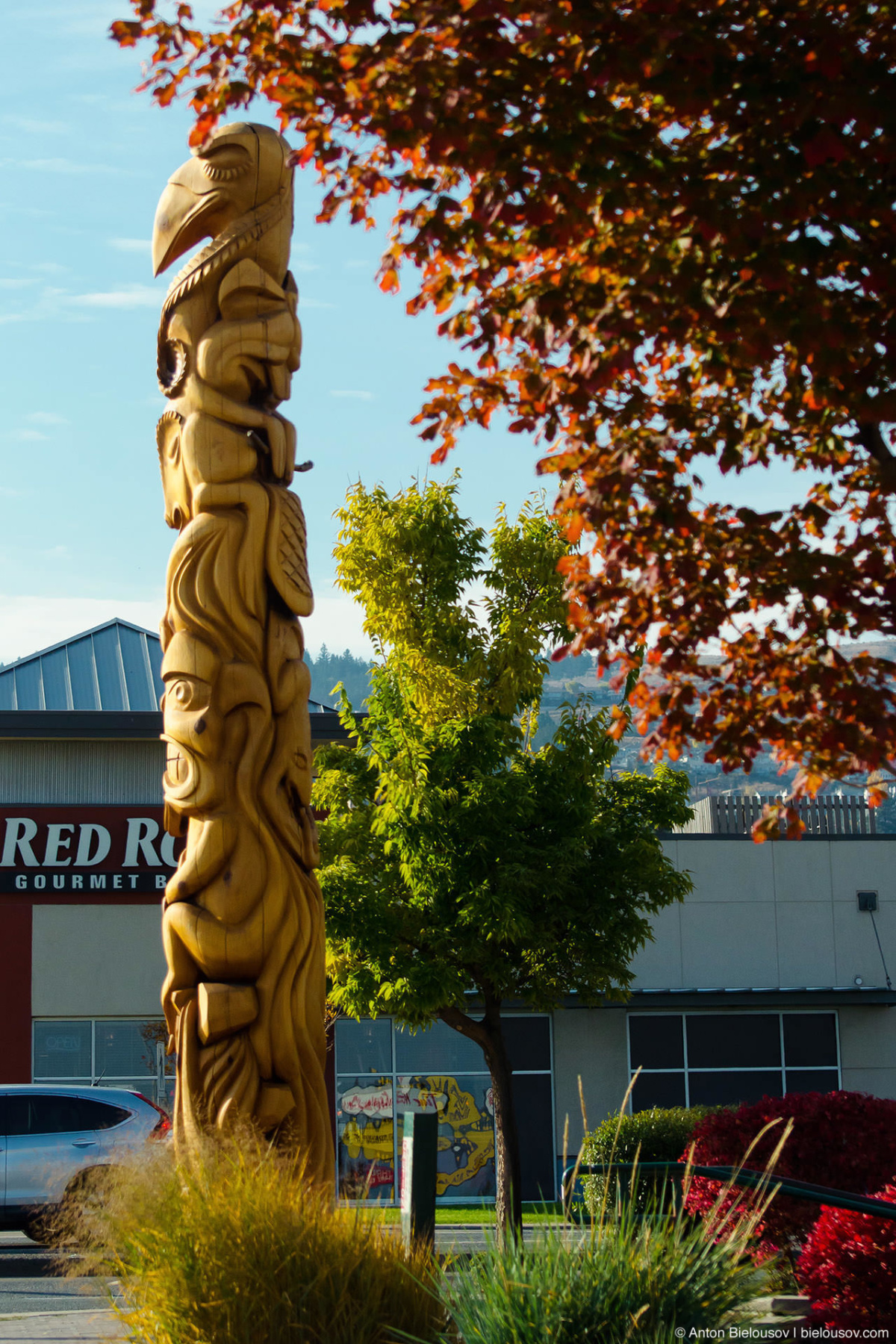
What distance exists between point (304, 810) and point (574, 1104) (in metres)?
16.9

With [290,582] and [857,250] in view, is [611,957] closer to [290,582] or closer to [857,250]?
[290,582]

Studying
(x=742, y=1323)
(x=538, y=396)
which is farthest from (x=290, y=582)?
(x=742, y=1323)

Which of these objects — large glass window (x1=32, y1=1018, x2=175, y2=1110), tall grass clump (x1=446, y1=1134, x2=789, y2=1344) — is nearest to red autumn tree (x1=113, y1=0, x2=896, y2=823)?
tall grass clump (x1=446, y1=1134, x2=789, y2=1344)

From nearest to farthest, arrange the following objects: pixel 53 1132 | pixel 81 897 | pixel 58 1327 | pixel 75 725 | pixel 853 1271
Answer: pixel 853 1271
pixel 58 1327
pixel 53 1132
pixel 81 897
pixel 75 725

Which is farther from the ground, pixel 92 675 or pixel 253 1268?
pixel 92 675

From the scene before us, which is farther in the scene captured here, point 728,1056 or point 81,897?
point 728,1056

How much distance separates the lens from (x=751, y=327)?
4.29m

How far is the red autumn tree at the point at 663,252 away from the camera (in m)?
4.26

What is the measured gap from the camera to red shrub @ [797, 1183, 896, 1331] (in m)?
6.01

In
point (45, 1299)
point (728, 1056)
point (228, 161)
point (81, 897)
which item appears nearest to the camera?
point (228, 161)

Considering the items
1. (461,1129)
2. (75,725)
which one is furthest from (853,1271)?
(75,725)

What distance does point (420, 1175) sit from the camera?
6.61 metres

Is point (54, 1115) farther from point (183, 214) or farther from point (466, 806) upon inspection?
point (183, 214)

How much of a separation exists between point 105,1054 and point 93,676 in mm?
6701
